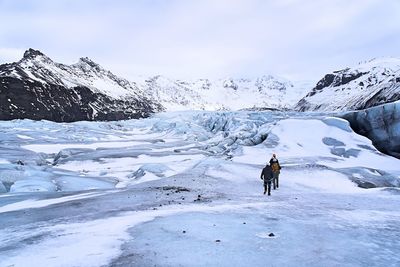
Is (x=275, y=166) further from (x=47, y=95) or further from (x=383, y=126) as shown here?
(x=47, y=95)

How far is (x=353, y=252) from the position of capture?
7.93 meters

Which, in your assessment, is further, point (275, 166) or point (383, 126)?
point (383, 126)

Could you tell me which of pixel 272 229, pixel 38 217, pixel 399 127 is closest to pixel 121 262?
pixel 272 229

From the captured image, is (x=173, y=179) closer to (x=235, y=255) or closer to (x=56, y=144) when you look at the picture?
(x=235, y=255)

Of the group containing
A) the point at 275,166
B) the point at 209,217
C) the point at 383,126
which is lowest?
the point at 209,217

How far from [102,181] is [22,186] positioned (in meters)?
5.19

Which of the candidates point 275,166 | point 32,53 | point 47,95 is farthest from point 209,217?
point 32,53

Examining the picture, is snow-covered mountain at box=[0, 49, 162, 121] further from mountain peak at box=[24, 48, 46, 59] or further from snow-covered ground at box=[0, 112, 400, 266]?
snow-covered ground at box=[0, 112, 400, 266]

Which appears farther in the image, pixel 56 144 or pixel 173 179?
pixel 56 144

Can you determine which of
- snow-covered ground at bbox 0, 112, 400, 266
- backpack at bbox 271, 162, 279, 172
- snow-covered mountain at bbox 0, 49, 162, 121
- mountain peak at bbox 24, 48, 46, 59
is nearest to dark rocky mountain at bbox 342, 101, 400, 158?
snow-covered ground at bbox 0, 112, 400, 266

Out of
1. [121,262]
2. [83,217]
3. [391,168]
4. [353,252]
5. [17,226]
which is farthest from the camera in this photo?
[391,168]

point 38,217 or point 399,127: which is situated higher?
point 399,127

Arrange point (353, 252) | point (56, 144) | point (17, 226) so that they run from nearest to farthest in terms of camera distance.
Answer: point (353, 252) → point (17, 226) → point (56, 144)

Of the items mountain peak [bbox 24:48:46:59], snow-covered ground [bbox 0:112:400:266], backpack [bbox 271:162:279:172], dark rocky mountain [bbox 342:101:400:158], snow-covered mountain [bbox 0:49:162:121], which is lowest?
snow-covered ground [bbox 0:112:400:266]
